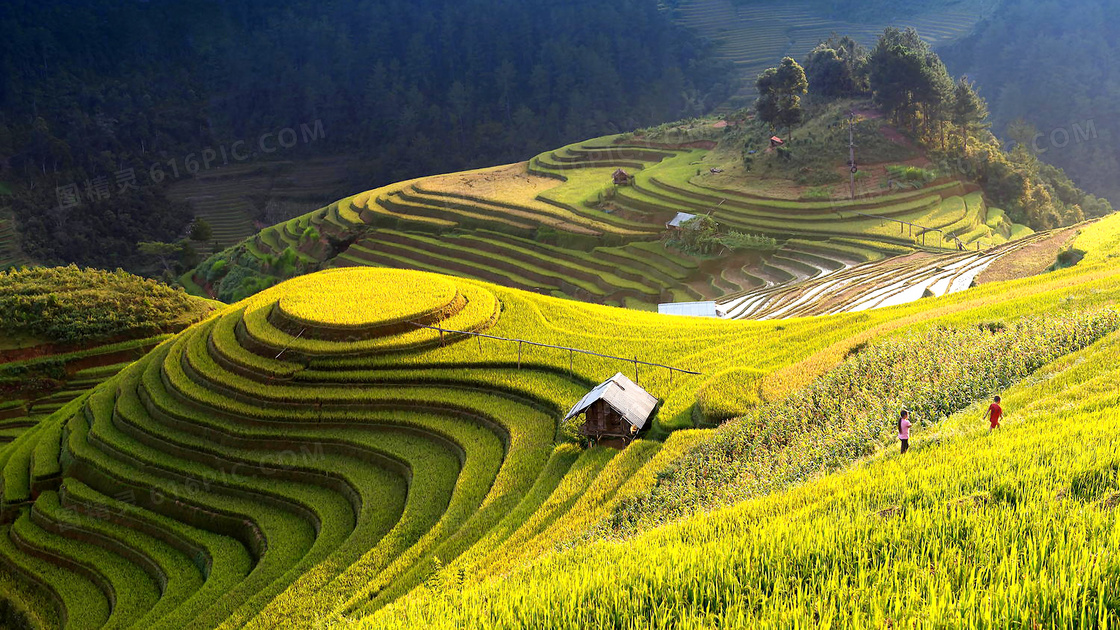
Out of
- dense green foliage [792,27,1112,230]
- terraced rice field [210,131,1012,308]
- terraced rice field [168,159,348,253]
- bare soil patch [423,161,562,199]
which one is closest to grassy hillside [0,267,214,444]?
terraced rice field [210,131,1012,308]

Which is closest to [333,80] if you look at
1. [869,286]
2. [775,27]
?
[775,27]

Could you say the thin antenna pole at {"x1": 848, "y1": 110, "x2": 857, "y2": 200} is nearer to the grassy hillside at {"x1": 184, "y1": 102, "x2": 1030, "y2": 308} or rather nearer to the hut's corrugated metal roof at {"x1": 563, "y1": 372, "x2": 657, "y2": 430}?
the grassy hillside at {"x1": 184, "y1": 102, "x2": 1030, "y2": 308}

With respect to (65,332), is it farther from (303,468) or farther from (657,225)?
(657,225)

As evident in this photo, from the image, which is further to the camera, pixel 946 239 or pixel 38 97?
pixel 38 97

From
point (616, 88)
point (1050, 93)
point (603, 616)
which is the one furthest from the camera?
point (616, 88)

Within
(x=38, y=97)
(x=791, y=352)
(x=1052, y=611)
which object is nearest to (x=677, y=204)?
(x=791, y=352)

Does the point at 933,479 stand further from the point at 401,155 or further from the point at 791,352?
the point at 401,155

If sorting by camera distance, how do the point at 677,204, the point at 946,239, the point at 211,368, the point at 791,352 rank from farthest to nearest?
1. the point at 677,204
2. the point at 946,239
3. the point at 211,368
4. the point at 791,352
